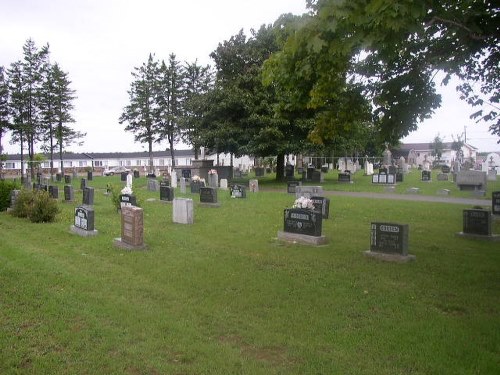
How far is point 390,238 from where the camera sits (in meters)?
9.62

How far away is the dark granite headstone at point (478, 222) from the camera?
11875 millimetres

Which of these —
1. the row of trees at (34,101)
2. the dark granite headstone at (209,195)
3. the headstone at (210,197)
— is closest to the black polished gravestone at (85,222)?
the headstone at (210,197)

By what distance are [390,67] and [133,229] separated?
718 centimetres

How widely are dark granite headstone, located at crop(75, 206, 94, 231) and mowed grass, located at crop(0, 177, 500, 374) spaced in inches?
22.4

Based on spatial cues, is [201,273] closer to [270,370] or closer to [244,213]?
[270,370]

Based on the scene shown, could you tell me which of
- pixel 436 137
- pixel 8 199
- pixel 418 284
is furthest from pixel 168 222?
pixel 436 137

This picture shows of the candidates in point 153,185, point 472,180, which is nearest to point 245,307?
point 153,185

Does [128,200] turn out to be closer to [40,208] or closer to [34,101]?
[40,208]

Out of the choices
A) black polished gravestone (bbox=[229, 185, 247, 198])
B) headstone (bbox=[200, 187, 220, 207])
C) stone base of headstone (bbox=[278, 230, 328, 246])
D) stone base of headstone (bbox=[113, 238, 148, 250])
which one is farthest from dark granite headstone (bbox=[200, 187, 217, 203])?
stone base of headstone (bbox=[113, 238, 148, 250])

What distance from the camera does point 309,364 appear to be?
15.4 ft

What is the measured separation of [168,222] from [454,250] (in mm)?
8718

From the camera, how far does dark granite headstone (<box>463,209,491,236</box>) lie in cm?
1188

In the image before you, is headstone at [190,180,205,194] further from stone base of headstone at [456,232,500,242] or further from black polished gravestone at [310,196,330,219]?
stone base of headstone at [456,232,500,242]

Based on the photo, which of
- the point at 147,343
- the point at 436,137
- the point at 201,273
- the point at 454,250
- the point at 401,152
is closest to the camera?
the point at 147,343
